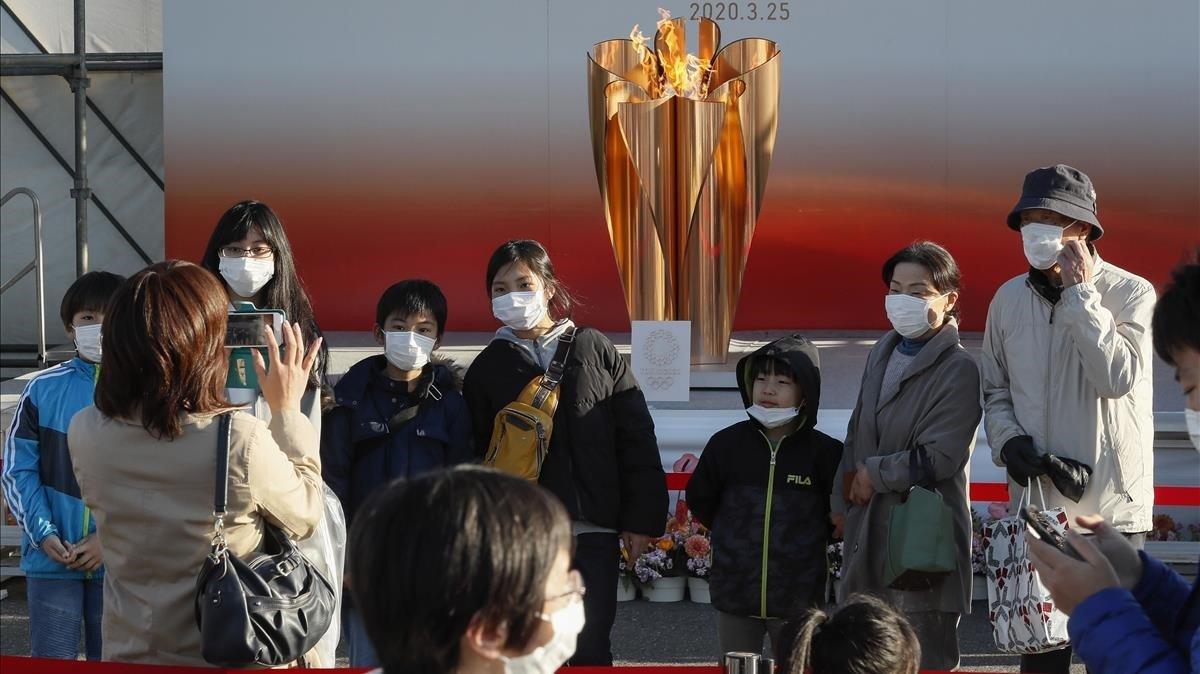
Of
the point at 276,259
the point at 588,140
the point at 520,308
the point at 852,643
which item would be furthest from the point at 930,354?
the point at 588,140

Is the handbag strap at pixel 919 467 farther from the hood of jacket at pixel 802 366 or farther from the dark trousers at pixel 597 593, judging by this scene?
the dark trousers at pixel 597 593

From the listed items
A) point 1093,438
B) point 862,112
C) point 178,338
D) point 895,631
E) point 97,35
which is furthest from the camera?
point 97,35

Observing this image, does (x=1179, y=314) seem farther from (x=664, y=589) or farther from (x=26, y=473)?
(x=664, y=589)

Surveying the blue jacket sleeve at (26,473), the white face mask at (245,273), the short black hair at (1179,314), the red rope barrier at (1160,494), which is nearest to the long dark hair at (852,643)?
the short black hair at (1179,314)

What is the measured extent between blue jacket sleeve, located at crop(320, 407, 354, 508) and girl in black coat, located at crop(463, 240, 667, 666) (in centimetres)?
35

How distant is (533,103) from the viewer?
335 inches

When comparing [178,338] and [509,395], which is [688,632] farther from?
[178,338]

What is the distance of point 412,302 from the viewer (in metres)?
3.33

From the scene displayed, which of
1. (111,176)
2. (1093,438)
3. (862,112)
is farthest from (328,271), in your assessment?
(1093,438)

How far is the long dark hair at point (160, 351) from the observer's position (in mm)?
2043

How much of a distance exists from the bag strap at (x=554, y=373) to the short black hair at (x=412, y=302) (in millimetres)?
327

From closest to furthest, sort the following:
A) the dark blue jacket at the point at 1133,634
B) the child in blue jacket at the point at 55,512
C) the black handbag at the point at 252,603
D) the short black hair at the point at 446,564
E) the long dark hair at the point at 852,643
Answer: the short black hair at the point at 446,564, the dark blue jacket at the point at 1133,634, the black handbag at the point at 252,603, the long dark hair at the point at 852,643, the child in blue jacket at the point at 55,512

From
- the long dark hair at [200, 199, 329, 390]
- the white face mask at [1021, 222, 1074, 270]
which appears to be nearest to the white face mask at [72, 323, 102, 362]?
the long dark hair at [200, 199, 329, 390]

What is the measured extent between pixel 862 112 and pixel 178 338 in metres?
6.90
